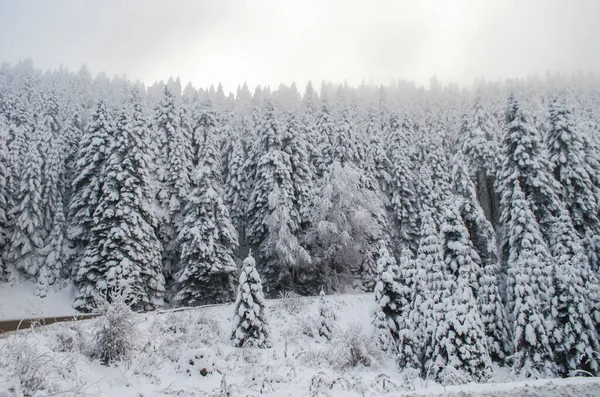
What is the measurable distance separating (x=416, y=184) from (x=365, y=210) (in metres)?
13.4

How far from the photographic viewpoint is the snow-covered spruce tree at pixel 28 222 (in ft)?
122

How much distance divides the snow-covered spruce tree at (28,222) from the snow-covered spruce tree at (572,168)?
44.6 meters

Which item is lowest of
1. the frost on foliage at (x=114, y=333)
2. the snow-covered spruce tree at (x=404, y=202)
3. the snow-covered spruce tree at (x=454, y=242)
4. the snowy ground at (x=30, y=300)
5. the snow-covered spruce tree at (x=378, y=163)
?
the snowy ground at (x=30, y=300)

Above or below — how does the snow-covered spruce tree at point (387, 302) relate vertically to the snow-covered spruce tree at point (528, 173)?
below

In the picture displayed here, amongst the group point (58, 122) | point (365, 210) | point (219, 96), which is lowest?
point (365, 210)

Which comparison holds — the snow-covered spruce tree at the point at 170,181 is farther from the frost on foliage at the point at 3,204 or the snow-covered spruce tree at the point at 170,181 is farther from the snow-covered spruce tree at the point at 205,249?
the frost on foliage at the point at 3,204

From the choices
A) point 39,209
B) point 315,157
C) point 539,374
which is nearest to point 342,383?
point 539,374

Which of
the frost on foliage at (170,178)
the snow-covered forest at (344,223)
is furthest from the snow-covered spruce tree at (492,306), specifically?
the frost on foliage at (170,178)

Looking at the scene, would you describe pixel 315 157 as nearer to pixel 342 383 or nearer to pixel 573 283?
pixel 573 283

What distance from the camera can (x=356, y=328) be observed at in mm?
16344

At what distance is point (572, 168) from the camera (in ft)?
94.8

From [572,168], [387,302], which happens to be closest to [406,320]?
[387,302]

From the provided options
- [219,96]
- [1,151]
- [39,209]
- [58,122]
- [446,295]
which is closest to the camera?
[446,295]

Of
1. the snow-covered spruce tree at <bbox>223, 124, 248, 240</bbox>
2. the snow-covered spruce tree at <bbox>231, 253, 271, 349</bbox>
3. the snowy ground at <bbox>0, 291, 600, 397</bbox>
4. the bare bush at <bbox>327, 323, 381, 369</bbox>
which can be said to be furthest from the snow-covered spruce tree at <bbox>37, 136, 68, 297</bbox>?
the bare bush at <bbox>327, 323, 381, 369</bbox>
